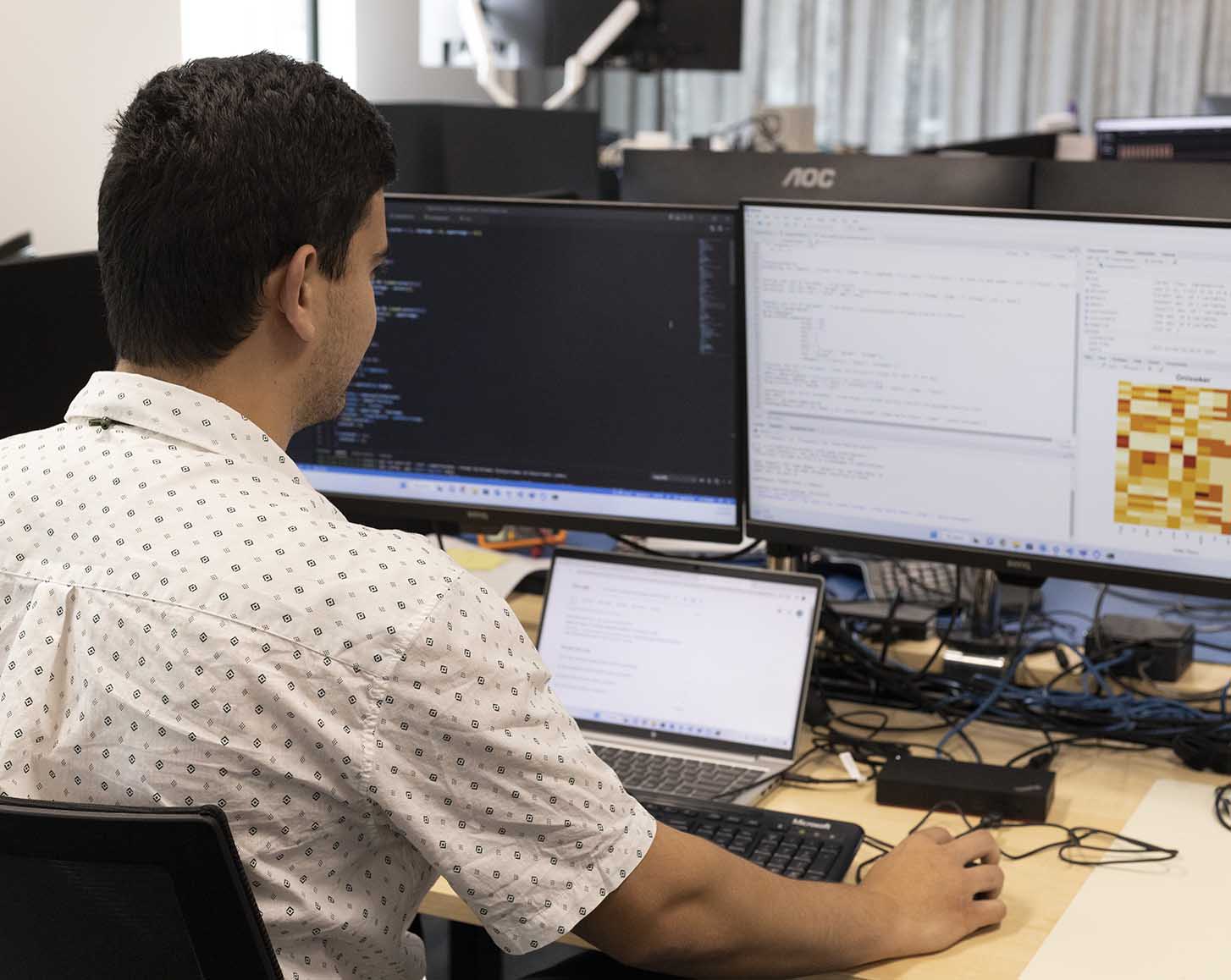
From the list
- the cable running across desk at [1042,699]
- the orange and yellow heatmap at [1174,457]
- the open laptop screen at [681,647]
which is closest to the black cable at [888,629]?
the cable running across desk at [1042,699]

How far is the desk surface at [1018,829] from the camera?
3.76ft

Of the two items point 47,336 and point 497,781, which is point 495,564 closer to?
point 47,336

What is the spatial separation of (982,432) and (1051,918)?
0.50 m

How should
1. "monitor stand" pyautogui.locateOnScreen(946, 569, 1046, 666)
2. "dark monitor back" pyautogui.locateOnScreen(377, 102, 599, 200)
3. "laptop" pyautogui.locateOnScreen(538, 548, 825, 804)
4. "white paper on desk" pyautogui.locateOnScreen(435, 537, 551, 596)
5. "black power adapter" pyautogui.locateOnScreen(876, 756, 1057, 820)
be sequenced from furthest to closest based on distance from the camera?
1. "dark monitor back" pyautogui.locateOnScreen(377, 102, 599, 200)
2. "white paper on desk" pyautogui.locateOnScreen(435, 537, 551, 596)
3. "monitor stand" pyautogui.locateOnScreen(946, 569, 1046, 666)
4. "laptop" pyautogui.locateOnScreen(538, 548, 825, 804)
5. "black power adapter" pyautogui.locateOnScreen(876, 756, 1057, 820)

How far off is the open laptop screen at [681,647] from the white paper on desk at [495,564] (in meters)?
0.35

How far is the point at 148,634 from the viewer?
0.87 metres

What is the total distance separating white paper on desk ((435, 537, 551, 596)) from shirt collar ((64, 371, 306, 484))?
0.95m

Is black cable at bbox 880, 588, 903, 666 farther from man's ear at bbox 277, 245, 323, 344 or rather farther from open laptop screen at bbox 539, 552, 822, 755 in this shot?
man's ear at bbox 277, 245, 323, 344

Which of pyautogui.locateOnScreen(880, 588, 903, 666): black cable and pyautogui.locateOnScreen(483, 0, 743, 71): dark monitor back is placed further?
pyautogui.locateOnScreen(483, 0, 743, 71): dark monitor back

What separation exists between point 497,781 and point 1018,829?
0.65 metres

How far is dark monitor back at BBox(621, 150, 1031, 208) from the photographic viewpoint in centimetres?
197

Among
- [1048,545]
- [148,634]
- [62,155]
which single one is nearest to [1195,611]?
[1048,545]

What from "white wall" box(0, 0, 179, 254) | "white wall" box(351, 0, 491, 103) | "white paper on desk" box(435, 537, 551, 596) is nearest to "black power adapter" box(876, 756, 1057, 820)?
"white paper on desk" box(435, 537, 551, 596)

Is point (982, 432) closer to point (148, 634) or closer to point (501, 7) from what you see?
point (148, 634)
